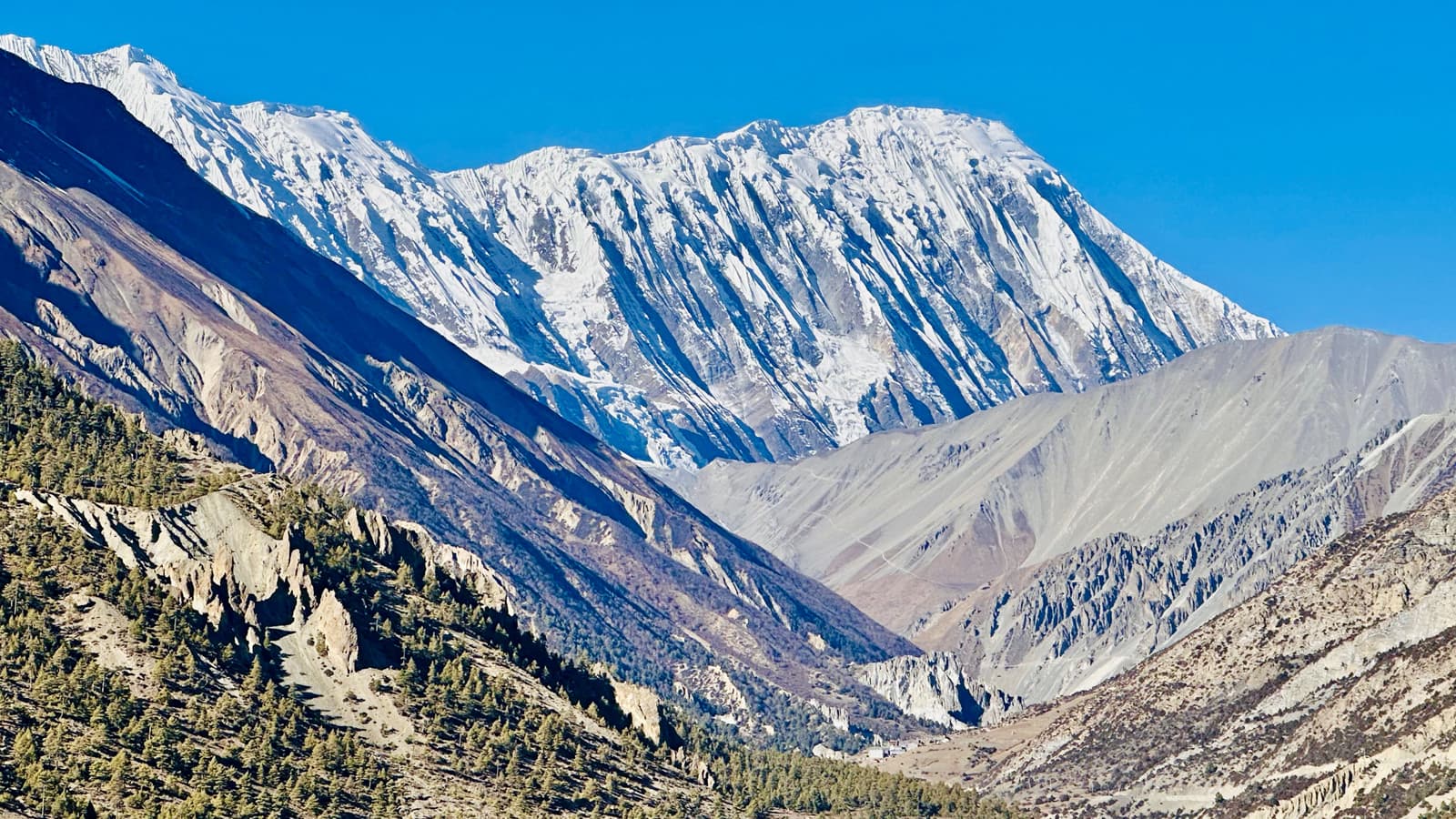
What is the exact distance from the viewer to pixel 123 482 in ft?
589

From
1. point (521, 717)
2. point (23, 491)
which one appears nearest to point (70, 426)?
point (23, 491)

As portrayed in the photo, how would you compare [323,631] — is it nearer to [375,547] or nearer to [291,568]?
[291,568]

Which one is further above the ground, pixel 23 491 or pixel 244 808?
pixel 23 491

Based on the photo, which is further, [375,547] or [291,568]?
[375,547]

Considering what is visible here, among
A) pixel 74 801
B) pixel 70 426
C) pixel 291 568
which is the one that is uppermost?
pixel 70 426

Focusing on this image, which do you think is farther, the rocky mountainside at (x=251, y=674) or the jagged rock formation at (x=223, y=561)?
the jagged rock formation at (x=223, y=561)

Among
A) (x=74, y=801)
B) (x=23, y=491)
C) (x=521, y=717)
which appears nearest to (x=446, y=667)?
(x=521, y=717)

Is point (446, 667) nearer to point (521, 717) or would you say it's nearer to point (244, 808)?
point (521, 717)

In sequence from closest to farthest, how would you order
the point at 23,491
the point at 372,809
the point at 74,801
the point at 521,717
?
the point at 74,801 → the point at 372,809 → the point at 23,491 → the point at 521,717

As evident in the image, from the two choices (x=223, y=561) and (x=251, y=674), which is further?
(x=223, y=561)

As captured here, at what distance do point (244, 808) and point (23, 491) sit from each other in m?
36.2

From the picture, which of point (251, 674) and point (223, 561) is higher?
point (223, 561)

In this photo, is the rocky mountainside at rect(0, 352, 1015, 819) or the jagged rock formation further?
the jagged rock formation

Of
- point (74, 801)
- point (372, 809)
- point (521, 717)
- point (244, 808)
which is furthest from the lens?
point (521, 717)
